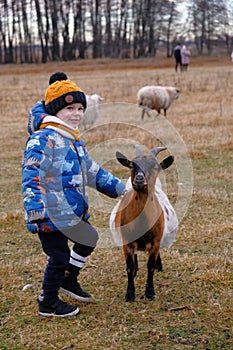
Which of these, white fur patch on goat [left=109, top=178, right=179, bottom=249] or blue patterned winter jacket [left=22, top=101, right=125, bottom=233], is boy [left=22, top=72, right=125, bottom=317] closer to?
blue patterned winter jacket [left=22, top=101, right=125, bottom=233]

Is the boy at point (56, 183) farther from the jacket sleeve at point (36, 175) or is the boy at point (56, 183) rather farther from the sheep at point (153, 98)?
the sheep at point (153, 98)

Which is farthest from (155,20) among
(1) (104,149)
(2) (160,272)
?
(2) (160,272)

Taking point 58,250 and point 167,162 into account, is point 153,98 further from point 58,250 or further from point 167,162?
point 58,250

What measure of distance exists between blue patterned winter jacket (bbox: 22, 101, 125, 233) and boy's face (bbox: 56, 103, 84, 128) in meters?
0.10

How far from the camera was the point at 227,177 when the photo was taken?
770cm

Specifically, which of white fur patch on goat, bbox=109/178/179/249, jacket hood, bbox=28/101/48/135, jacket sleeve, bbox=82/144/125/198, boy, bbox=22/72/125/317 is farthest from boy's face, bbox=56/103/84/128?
white fur patch on goat, bbox=109/178/179/249

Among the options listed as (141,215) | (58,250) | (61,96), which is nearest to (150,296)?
(141,215)

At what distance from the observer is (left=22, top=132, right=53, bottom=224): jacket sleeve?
329 cm

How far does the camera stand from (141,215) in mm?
3654

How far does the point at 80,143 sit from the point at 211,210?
2912 mm

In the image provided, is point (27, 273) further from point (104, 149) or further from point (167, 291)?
point (104, 149)

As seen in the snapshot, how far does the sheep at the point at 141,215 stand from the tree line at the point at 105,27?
51.6 metres

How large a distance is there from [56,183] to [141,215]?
64 cm

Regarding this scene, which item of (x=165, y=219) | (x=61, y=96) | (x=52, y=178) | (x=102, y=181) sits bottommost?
(x=165, y=219)
